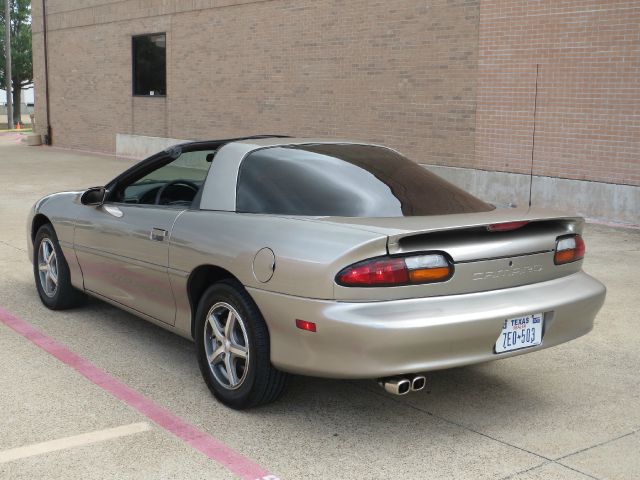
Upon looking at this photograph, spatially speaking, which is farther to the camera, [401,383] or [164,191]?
[164,191]

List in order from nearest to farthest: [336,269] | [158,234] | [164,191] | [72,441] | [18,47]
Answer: [336,269], [72,441], [158,234], [164,191], [18,47]

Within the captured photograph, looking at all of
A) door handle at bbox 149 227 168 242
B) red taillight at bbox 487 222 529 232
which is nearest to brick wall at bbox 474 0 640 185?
red taillight at bbox 487 222 529 232

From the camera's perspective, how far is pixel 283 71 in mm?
17531

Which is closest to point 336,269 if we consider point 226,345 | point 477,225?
point 477,225

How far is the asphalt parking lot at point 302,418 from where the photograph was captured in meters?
3.79

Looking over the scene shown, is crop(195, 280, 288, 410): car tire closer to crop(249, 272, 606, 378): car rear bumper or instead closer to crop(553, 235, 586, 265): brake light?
crop(249, 272, 606, 378): car rear bumper

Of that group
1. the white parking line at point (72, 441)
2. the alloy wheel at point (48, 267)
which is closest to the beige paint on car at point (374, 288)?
the white parking line at point (72, 441)

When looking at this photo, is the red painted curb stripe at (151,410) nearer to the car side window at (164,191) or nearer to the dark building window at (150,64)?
the car side window at (164,191)

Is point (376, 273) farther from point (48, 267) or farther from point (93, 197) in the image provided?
point (48, 267)

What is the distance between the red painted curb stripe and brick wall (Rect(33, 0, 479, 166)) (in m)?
9.25

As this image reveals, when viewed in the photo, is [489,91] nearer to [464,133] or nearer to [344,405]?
[464,133]

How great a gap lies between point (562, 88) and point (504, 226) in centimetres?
859

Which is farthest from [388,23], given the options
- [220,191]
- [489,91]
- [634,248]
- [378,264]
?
[378,264]

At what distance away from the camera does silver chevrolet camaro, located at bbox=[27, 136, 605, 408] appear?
3.90 meters
